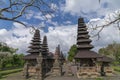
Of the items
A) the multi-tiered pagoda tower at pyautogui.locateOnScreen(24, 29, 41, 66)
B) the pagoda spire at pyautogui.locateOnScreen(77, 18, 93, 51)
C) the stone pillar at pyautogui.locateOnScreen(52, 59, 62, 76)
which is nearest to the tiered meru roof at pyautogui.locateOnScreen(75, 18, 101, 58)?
the pagoda spire at pyautogui.locateOnScreen(77, 18, 93, 51)

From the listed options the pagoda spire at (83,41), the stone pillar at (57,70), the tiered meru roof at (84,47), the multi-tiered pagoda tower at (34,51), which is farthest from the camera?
the multi-tiered pagoda tower at (34,51)

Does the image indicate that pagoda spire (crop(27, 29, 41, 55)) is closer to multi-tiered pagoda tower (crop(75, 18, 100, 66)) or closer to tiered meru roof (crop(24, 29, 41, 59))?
tiered meru roof (crop(24, 29, 41, 59))

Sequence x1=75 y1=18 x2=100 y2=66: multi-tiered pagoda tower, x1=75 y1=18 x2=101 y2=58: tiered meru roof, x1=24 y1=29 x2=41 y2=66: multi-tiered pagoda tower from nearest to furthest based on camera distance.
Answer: x1=75 y1=18 x2=100 y2=66: multi-tiered pagoda tower → x1=75 y1=18 x2=101 y2=58: tiered meru roof → x1=24 y1=29 x2=41 y2=66: multi-tiered pagoda tower

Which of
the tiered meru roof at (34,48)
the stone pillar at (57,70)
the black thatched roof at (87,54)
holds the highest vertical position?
the tiered meru roof at (34,48)

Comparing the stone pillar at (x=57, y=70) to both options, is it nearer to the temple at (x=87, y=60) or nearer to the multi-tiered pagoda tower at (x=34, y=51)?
the temple at (x=87, y=60)

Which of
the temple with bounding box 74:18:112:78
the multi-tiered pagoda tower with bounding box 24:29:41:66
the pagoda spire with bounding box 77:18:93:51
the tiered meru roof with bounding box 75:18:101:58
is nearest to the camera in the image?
the temple with bounding box 74:18:112:78

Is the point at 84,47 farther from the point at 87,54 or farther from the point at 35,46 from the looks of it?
the point at 35,46

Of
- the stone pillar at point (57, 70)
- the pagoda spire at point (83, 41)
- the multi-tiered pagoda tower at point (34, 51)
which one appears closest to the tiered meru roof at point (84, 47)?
the pagoda spire at point (83, 41)

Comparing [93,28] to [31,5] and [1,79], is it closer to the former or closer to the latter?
A: [31,5]

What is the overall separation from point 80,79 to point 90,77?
93.1 inches

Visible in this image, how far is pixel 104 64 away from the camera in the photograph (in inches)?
1147

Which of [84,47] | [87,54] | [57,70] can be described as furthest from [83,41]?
[57,70]

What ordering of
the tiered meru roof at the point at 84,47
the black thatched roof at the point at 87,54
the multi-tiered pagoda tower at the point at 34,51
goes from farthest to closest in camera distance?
the multi-tiered pagoda tower at the point at 34,51
the tiered meru roof at the point at 84,47
the black thatched roof at the point at 87,54

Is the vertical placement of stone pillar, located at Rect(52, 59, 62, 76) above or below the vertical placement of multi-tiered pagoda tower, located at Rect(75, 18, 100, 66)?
below
